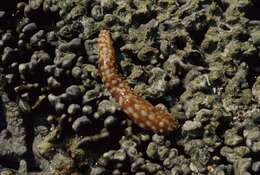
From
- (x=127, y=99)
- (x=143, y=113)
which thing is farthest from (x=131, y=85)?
(x=143, y=113)

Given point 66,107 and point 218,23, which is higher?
point 218,23

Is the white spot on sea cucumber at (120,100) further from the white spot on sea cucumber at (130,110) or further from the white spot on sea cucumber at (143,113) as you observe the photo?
the white spot on sea cucumber at (143,113)

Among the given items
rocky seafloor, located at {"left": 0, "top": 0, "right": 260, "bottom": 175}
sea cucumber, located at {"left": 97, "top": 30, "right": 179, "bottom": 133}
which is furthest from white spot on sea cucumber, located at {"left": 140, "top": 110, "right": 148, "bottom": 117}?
rocky seafloor, located at {"left": 0, "top": 0, "right": 260, "bottom": 175}

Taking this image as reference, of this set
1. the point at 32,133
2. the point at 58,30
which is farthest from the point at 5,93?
the point at 58,30

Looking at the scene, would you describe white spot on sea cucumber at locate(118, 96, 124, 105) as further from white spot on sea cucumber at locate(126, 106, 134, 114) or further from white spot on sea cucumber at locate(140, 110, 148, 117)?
white spot on sea cucumber at locate(140, 110, 148, 117)

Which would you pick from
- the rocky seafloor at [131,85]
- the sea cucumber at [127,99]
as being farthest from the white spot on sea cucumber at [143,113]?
the rocky seafloor at [131,85]

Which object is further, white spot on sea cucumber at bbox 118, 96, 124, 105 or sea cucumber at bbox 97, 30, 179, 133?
white spot on sea cucumber at bbox 118, 96, 124, 105

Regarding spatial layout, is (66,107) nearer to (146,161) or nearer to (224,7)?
(146,161)
